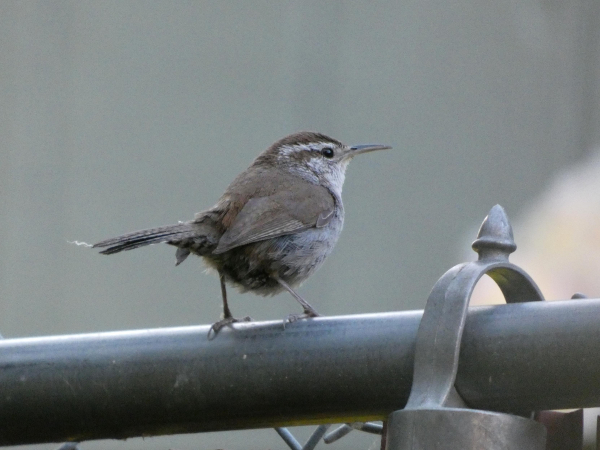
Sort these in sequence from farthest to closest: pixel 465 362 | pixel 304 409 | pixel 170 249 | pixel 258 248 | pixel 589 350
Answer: pixel 170 249 → pixel 258 248 → pixel 304 409 → pixel 465 362 → pixel 589 350

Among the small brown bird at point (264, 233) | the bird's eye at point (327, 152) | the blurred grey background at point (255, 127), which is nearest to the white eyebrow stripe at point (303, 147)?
the bird's eye at point (327, 152)

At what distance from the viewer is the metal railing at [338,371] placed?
1638 mm

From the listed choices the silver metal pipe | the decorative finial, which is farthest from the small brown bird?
the decorative finial

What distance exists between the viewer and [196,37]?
358 inches

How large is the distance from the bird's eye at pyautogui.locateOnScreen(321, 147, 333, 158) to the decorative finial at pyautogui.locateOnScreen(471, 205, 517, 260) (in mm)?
3567


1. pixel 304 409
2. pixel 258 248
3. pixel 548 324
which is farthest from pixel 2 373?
pixel 258 248

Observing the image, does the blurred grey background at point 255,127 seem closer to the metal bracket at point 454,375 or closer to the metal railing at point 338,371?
the metal railing at point 338,371

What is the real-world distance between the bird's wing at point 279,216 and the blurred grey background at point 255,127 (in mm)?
4413

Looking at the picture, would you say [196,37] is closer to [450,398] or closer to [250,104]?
[250,104]

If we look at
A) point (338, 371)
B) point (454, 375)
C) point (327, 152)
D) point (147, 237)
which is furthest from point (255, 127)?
point (454, 375)

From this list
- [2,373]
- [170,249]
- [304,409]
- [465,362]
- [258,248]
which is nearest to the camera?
[465,362]

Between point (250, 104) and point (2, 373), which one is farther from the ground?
point (250, 104)

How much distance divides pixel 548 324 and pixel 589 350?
0.28 feet

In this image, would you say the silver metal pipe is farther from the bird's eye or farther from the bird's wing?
the bird's eye
